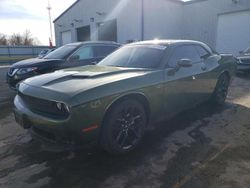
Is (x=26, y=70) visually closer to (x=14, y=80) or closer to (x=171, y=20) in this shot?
(x=14, y=80)

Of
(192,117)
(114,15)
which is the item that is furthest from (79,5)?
(192,117)

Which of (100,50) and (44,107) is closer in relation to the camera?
(44,107)

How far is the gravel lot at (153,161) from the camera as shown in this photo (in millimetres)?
2789

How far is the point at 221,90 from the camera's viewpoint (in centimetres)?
579

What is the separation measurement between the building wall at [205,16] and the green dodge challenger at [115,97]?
15.6 metres

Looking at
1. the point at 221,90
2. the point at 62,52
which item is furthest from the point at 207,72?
the point at 62,52

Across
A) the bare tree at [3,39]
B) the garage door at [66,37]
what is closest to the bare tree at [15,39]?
the bare tree at [3,39]

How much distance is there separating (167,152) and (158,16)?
17493 millimetres

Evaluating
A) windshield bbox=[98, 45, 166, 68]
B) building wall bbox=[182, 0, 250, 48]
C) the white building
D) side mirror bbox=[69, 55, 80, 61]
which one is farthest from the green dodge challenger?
building wall bbox=[182, 0, 250, 48]

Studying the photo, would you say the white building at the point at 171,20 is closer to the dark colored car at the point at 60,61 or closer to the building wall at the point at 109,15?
the building wall at the point at 109,15

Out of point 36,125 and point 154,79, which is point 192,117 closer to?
point 154,79

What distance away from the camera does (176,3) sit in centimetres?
2097

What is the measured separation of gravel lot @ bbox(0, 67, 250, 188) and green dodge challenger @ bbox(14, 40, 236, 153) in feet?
1.09

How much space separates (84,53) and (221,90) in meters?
4.26
